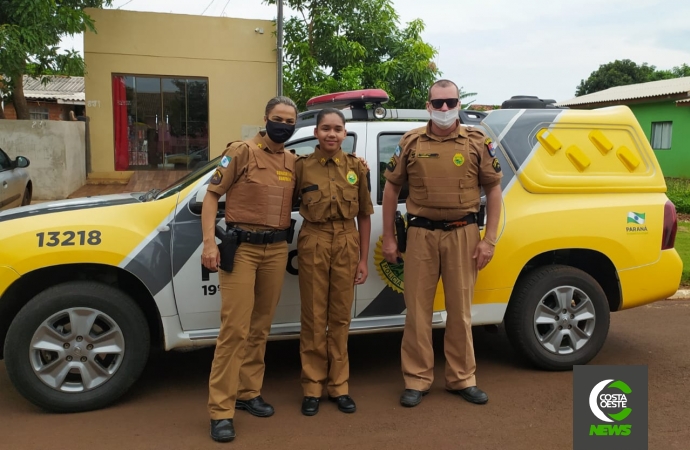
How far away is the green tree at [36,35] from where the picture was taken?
10.6 m

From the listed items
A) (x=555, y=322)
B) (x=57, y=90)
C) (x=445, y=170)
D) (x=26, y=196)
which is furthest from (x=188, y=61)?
(x=57, y=90)

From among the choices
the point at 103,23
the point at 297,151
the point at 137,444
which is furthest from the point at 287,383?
the point at 103,23

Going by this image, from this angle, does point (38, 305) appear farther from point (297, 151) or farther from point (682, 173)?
point (682, 173)

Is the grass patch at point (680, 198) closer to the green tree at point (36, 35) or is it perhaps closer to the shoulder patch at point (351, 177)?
the shoulder patch at point (351, 177)

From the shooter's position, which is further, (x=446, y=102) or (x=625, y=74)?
(x=625, y=74)

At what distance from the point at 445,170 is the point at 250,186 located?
118cm

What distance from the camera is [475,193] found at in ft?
12.3

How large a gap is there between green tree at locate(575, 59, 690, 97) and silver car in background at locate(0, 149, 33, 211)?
4098cm

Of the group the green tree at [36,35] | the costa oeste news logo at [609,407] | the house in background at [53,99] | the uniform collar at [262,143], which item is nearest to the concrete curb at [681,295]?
the costa oeste news logo at [609,407]

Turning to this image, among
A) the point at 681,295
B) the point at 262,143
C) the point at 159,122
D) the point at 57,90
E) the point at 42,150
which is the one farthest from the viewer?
the point at 57,90

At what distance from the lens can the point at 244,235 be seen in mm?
3340

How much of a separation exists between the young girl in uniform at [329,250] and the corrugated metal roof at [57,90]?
2377 cm

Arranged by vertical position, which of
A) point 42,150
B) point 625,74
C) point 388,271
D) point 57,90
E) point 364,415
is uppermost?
point 625,74

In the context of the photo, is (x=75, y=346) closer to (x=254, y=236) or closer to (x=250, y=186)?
(x=254, y=236)
